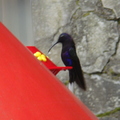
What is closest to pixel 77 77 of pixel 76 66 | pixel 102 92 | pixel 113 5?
pixel 76 66

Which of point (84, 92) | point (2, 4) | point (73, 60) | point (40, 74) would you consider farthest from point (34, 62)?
point (2, 4)

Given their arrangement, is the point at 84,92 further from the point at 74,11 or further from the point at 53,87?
the point at 53,87

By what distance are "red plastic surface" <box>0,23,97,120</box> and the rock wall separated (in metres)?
1.83

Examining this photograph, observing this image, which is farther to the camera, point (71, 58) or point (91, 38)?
point (91, 38)

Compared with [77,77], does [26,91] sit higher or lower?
higher

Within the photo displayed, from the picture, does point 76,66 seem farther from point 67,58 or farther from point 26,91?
point 26,91

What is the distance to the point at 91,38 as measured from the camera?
2.34 metres

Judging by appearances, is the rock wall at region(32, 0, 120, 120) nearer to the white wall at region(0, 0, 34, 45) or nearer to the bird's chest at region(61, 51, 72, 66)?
the white wall at region(0, 0, 34, 45)

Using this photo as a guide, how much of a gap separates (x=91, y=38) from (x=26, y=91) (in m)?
1.96

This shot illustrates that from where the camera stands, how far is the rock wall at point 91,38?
2.29 m

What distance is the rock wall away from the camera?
2.29m

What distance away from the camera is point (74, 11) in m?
2.36

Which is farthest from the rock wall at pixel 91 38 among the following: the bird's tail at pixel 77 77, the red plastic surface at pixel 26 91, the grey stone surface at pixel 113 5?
the red plastic surface at pixel 26 91

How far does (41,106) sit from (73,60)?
166 centimetres
